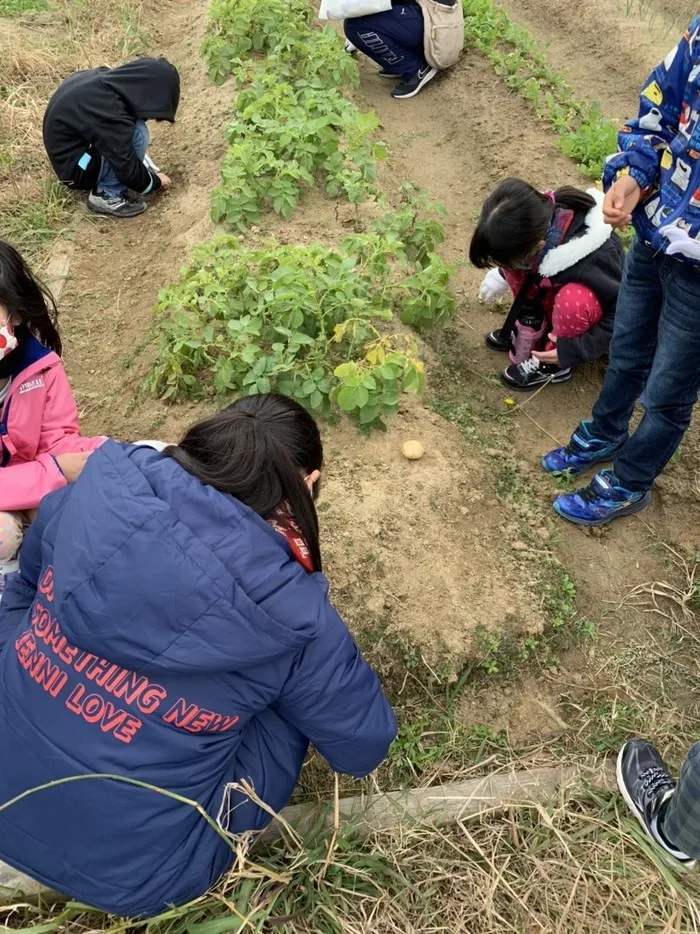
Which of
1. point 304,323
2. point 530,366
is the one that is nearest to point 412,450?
point 304,323

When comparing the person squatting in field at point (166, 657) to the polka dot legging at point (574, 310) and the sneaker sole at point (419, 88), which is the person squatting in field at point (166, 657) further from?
the sneaker sole at point (419, 88)

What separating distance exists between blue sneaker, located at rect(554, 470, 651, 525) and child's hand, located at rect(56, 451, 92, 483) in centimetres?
170

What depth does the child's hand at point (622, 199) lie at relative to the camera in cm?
197

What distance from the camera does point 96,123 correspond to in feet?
13.9

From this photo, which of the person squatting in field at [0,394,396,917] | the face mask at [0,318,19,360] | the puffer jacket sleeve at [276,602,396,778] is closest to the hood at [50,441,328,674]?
the person squatting in field at [0,394,396,917]

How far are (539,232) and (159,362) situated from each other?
1.67 metres

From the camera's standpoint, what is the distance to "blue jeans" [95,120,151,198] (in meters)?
4.37

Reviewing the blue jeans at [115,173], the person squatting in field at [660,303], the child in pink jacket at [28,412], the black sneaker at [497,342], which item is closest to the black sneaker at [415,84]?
the blue jeans at [115,173]

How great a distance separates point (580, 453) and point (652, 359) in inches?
20.2

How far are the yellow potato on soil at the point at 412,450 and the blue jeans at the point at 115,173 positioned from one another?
9.37 ft

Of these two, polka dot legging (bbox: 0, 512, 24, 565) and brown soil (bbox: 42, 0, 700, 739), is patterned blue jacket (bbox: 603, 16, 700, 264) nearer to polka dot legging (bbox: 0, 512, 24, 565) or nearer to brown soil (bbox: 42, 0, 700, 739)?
brown soil (bbox: 42, 0, 700, 739)

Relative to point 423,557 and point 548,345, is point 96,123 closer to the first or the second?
point 548,345

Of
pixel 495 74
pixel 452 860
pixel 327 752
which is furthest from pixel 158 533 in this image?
pixel 495 74

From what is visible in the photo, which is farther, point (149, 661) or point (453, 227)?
point (453, 227)
